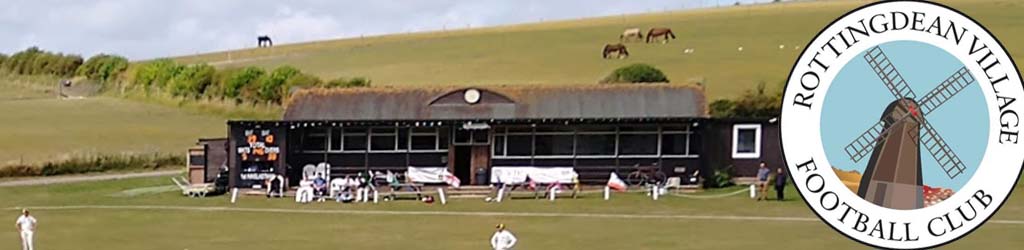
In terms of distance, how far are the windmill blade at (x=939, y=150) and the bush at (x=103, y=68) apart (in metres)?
100

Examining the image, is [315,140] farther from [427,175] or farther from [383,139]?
[427,175]

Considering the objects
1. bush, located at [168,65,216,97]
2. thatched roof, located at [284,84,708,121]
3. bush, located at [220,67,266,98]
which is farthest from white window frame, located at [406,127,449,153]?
bush, located at [168,65,216,97]

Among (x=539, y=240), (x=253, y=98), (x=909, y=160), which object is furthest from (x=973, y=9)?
(x=909, y=160)

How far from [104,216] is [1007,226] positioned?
2398 centimetres

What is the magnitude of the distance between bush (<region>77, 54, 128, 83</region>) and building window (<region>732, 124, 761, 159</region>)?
7320cm

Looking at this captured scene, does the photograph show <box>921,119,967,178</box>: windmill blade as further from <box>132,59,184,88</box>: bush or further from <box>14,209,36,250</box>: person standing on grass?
<box>132,59,184,88</box>: bush

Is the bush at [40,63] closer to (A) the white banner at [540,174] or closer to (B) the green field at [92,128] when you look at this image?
(B) the green field at [92,128]

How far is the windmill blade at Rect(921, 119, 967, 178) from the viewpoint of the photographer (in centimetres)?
1402

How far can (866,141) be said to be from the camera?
14.4m

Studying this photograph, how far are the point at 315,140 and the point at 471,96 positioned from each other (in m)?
5.61

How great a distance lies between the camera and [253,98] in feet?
270

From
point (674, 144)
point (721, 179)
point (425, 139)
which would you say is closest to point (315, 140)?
point (425, 139)

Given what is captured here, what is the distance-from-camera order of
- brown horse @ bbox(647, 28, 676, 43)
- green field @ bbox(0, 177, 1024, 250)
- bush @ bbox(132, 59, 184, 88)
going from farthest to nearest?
brown horse @ bbox(647, 28, 676, 43)
bush @ bbox(132, 59, 184, 88)
green field @ bbox(0, 177, 1024, 250)

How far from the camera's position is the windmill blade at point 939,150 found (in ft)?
46.0
